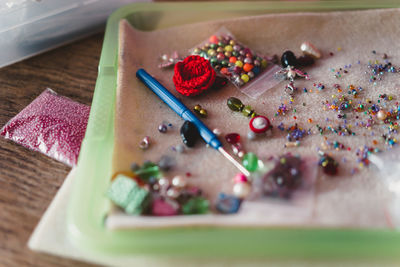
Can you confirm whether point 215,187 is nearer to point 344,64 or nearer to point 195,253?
point 195,253

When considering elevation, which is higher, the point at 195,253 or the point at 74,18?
the point at 74,18

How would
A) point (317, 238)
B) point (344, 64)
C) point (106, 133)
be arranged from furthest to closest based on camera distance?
1. point (344, 64)
2. point (106, 133)
3. point (317, 238)

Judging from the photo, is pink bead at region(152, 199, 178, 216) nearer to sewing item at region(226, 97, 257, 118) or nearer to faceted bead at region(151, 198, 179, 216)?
faceted bead at region(151, 198, 179, 216)

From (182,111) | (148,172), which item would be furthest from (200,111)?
(148,172)

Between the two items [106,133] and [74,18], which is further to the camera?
[74,18]

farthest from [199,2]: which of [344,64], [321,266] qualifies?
[321,266]

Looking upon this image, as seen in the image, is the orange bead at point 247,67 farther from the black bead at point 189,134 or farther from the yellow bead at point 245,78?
the black bead at point 189,134
